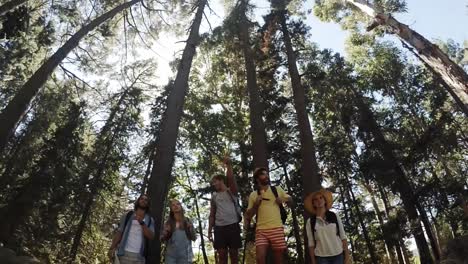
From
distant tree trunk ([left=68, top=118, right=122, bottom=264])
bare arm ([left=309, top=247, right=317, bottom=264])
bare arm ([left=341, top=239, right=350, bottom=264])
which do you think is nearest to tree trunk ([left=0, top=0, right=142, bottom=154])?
bare arm ([left=309, top=247, right=317, bottom=264])

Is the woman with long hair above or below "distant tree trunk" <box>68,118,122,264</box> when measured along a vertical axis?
below

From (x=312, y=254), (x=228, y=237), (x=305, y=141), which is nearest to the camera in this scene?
(x=312, y=254)

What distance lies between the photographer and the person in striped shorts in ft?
19.2

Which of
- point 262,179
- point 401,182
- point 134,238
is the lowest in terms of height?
point 134,238

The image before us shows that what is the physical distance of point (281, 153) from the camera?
20.9 metres

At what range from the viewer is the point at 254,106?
39.9 ft

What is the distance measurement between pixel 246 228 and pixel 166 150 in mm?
3639

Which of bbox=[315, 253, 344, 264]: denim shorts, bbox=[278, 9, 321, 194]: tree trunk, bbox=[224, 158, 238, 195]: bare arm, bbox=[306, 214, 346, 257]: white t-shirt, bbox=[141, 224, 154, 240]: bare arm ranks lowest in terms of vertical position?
bbox=[315, 253, 344, 264]: denim shorts

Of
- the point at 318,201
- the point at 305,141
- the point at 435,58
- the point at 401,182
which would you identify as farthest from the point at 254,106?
the point at 401,182

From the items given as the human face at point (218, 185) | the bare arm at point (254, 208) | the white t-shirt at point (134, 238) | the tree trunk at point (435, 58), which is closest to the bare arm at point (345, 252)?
the bare arm at point (254, 208)

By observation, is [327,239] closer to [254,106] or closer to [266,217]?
[266,217]

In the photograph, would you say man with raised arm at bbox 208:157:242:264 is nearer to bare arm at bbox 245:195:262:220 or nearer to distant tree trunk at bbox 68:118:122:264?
bare arm at bbox 245:195:262:220

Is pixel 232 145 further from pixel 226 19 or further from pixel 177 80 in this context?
pixel 177 80

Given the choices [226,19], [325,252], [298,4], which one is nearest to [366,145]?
[298,4]
